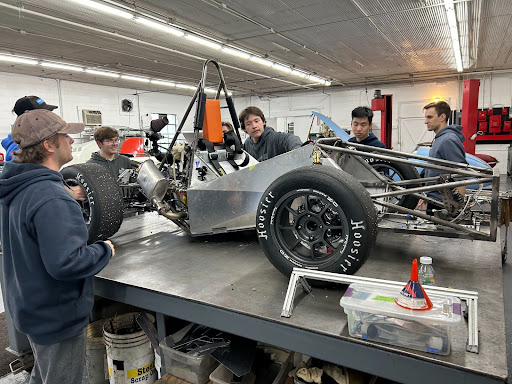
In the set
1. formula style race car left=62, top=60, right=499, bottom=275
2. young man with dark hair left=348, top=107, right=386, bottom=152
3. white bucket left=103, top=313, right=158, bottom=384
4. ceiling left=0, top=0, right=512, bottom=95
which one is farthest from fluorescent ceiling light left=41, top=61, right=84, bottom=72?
white bucket left=103, top=313, right=158, bottom=384

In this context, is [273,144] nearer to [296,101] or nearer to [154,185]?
[154,185]

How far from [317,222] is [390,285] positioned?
55 cm

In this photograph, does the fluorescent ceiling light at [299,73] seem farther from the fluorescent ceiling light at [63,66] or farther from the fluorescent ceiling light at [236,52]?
the fluorescent ceiling light at [63,66]

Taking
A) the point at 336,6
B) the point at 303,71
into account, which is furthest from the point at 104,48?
the point at 303,71

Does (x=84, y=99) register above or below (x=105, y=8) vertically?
below

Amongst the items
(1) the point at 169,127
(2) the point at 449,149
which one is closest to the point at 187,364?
(2) the point at 449,149

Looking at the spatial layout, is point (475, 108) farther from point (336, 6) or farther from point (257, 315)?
point (257, 315)

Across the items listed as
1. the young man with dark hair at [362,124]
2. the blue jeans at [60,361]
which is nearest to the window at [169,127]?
the young man with dark hair at [362,124]

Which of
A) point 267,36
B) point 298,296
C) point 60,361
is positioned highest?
point 267,36

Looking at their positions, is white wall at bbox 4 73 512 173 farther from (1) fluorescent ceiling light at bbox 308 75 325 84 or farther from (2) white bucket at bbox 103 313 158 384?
(2) white bucket at bbox 103 313 158 384

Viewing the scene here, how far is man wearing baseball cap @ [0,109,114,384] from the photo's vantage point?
1.61 metres

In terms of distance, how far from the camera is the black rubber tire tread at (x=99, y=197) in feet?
9.11

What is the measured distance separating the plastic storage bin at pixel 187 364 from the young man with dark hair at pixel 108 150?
2484mm

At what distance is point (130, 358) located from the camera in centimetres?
252
